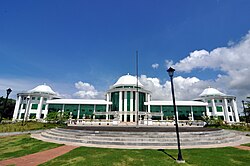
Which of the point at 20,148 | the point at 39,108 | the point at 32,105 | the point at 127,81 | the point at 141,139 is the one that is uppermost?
the point at 127,81

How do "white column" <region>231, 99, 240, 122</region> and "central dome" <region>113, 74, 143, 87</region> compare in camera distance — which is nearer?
"white column" <region>231, 99, 240, 122</region>

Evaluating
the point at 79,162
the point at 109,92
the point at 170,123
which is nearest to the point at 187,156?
the point at 79,162

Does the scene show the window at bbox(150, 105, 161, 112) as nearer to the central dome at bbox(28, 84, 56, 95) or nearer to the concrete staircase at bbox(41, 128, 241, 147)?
the concrete staircase at bbox(41, 128, 241, 147)

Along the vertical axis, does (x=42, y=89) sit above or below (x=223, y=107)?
above

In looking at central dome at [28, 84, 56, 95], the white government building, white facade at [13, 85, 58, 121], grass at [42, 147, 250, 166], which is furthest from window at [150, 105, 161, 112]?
grass at [42, 147, 250, 166]

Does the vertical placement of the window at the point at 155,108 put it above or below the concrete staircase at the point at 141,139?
above

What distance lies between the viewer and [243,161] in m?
8.46

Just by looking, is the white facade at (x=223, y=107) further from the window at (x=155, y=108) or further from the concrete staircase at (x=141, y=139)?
the concrete staircase at (x=141, y=139)

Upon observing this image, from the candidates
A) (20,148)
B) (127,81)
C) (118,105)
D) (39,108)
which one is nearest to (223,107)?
(127,81)

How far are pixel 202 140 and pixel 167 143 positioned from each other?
3632mm

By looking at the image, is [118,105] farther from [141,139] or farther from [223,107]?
[223,107]

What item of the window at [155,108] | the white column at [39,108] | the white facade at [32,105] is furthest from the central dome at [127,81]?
the white column at [39,108]

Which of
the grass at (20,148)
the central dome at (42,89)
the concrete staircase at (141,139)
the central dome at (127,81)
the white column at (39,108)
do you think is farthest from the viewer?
Result: the central dome at (42,89)

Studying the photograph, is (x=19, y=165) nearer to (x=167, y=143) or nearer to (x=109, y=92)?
(x=167, y=143)
